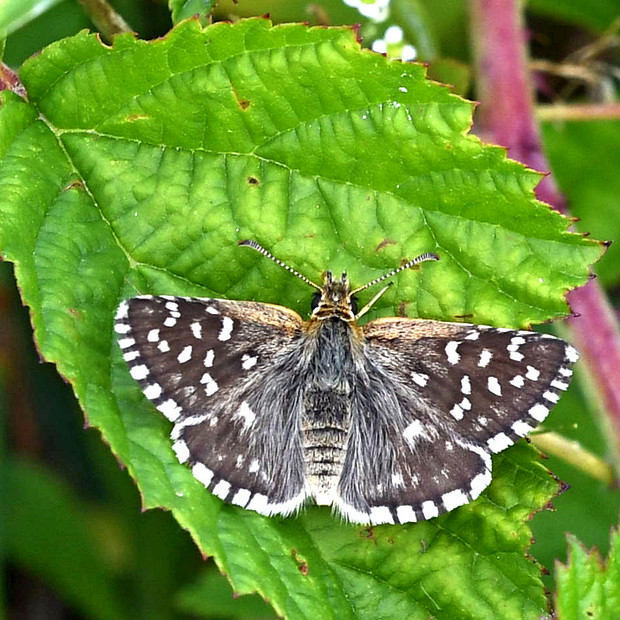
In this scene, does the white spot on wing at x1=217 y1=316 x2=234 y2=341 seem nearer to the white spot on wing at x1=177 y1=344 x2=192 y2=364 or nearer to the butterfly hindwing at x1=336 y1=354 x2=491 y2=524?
the white spot on wing at x1=177 y1=344 x2=192 y2=364

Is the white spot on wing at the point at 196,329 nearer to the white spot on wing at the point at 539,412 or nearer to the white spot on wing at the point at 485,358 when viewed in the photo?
the white spot on wing at the point at 485,358

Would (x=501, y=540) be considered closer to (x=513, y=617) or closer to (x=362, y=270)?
(x=513, y=617)

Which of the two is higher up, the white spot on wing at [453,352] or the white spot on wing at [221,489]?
the white spot on wing at [453,352]

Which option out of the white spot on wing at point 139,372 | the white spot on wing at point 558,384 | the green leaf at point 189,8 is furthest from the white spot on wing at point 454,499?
the green leaf at point 189,8

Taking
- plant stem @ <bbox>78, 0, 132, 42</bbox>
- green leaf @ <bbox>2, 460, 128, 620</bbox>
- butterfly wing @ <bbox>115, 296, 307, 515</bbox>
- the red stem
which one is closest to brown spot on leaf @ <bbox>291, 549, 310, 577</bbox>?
butterfly wing @ <bbox>115, 296, 307, 515</bbox>

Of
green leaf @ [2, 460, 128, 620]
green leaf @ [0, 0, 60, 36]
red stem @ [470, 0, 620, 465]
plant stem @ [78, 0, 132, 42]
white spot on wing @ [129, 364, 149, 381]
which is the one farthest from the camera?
green leaf @ [2, 460, 128, 620]

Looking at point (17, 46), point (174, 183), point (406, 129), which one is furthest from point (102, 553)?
point (406, 129)
